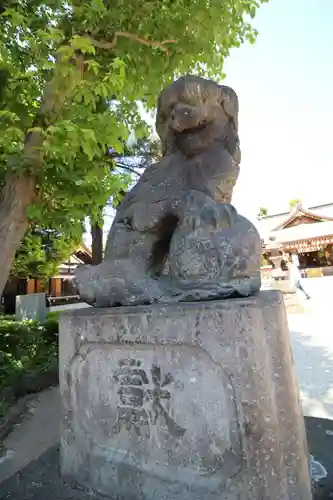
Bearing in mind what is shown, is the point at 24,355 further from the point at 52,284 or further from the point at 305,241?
the point at 305,241

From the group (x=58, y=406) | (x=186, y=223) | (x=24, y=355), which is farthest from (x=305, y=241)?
(x=186, y=223)

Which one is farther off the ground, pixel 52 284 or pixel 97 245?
pixel 97 245

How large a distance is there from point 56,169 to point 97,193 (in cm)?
→ 44

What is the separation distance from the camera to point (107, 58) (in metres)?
3.71

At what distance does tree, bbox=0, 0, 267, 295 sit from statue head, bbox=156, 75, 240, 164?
968mm

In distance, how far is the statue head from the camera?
1.77 meters

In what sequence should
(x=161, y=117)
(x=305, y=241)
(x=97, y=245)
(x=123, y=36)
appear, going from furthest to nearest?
(x=305, y=241)
(x=97, y=245)
(x=123, y=36)
(x=161, y=117)

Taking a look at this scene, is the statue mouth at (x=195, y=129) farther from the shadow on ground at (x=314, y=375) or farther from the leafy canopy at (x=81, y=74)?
the shadow on ground at (x=314, y=375)

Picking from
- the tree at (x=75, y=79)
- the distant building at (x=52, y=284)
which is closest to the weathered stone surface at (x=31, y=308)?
the distant building at (x=52, y=284)

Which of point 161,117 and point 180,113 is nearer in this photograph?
point 180,113

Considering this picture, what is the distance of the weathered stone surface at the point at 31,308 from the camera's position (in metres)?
8.33

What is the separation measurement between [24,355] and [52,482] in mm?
4533

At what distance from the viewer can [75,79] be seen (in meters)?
3.01

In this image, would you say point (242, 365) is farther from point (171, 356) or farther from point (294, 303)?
point (294, 303)
